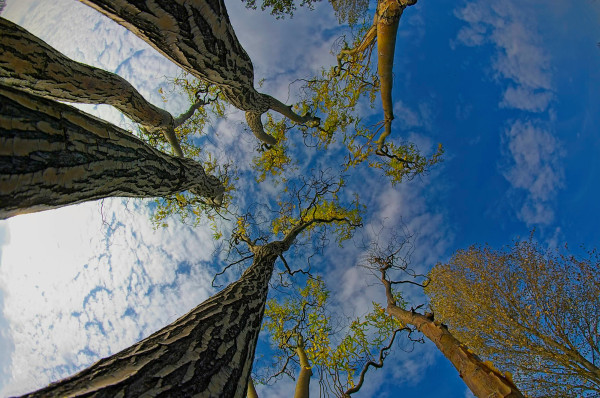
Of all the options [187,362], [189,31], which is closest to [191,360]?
[187,362]

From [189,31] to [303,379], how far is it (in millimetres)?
6697

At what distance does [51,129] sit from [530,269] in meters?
11.2

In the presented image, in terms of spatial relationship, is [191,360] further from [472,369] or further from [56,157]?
[472,369]

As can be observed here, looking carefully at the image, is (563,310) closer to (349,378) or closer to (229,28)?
(349,378)

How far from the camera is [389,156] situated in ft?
24.3

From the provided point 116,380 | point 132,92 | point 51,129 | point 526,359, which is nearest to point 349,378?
point 526,359

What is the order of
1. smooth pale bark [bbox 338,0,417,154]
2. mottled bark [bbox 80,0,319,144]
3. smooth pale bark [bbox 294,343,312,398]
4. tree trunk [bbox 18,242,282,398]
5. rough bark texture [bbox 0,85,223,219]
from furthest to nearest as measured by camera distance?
smooth pale bark [bbox 294,343,312,398], smooth pale bark [bbox 338,0,417,154], mottled bark [bbox 80,0,319,144], rough bark texture [bbox 0,85,223,219], tree trunk [bbox 18,242,282,398]

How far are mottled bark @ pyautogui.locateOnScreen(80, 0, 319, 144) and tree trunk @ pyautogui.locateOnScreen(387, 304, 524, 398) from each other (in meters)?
4.83

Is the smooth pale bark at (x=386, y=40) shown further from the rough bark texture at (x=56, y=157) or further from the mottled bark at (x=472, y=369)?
the mottled bark at (x=472, y=369)

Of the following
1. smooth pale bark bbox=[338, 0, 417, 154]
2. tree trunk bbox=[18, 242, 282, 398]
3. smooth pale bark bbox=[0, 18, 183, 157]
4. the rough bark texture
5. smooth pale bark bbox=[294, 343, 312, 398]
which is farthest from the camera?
smooth pale bark bbox=[294, 343, 312, 398]

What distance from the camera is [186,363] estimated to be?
1676mm

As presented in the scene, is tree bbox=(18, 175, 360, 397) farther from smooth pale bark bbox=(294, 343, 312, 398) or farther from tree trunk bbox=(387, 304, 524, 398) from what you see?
smooth pale bark bbox=(294, 343, 312, 398)

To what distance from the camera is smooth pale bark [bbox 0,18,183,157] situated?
293 cm

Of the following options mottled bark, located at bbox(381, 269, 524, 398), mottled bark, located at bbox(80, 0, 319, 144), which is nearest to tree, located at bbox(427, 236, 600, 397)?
mottled bark, located at bbox(381, 269, 524, 398)
